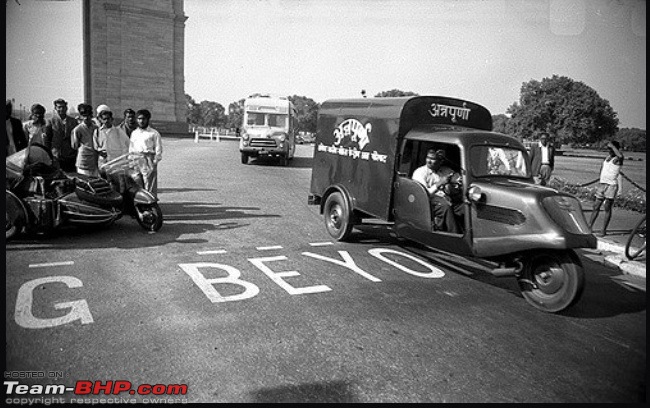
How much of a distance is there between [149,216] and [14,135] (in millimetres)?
2583

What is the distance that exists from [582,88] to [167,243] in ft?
236

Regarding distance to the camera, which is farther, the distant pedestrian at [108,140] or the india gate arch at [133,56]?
the india gate arch at [133,56]

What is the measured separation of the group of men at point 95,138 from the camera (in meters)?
7.45

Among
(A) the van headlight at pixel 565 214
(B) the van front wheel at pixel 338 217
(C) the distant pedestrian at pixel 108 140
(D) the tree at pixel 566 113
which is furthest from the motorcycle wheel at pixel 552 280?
(D) the tree at pixel 566 113

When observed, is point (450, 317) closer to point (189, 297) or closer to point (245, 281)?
point (245, 281)

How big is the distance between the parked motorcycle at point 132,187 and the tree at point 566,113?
6330cm

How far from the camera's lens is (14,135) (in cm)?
707

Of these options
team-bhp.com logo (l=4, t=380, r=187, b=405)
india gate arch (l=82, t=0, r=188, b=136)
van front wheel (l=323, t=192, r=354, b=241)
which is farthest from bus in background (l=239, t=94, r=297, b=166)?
india gate arch (l=82, t=0, r=188, b=136)

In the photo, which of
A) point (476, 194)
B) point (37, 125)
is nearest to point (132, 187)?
point (37, 125)

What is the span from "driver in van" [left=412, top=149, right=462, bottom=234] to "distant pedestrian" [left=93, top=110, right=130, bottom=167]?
5209mm

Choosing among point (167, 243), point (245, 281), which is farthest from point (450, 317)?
point (167, 243)

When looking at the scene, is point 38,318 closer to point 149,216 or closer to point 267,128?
point 149,216

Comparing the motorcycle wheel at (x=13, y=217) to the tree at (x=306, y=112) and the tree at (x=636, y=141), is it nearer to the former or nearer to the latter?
the tree at (x=636, y=141)

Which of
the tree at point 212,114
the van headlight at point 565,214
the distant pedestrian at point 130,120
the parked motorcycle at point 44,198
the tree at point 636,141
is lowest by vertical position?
the parked motorcycle at point 44,198
